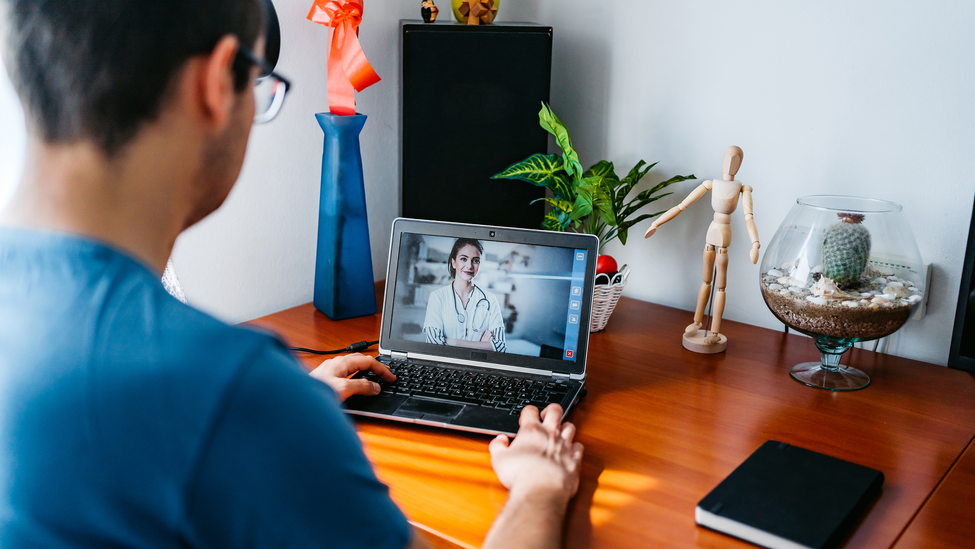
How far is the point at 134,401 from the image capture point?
414mm

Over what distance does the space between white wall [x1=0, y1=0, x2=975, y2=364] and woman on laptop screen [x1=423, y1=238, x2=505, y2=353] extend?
0.41 metres

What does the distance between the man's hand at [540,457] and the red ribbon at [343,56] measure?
0.67m

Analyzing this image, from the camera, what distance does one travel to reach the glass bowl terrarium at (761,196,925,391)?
3.29ft

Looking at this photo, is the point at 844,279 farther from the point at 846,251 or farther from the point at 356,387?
the point at 356,387

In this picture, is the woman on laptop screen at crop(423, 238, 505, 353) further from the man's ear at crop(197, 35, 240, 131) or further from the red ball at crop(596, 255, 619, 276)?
the man's ear at crop(197, 35, 240, 131)

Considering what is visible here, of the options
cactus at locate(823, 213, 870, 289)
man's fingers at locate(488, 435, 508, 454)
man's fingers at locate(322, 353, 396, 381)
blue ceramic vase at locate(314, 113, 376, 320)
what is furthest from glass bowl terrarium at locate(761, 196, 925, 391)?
blue ceramic vase at locate(314, 113, 376, 320)

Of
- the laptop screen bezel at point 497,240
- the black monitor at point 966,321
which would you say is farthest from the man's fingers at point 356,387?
the black monitor at point 966,321

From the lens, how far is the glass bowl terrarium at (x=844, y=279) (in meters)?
1.00

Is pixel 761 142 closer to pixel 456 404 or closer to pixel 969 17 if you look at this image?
pixel 969 17

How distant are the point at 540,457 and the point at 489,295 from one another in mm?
343

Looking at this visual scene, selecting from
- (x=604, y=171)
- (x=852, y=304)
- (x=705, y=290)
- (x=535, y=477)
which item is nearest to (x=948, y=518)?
(x=852, y=304)

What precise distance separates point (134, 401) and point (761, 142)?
1.14 m

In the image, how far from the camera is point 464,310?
3.59 feet

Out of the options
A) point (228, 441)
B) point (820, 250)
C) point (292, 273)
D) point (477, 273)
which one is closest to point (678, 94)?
point (820, 250)
